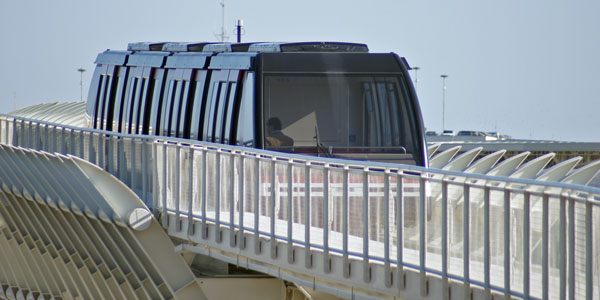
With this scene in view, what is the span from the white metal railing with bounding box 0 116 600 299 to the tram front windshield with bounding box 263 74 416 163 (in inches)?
70.9

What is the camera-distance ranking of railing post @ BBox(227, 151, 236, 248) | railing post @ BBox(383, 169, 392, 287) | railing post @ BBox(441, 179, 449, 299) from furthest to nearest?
railing post @ BBox(227, 151, 236, 248)
railing post @ BBox(383, 169, 392, 287)
railing post @ BBox(441, 179, 449, 299)

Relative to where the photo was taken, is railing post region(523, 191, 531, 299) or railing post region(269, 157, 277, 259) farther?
railing post region(269, 157, 277, 259)

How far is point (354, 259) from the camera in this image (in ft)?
45.7

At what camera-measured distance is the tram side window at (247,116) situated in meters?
19.6

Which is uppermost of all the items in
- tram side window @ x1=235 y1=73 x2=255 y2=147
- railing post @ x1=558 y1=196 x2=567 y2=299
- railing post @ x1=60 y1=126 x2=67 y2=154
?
tram side window @ x1=235 y1=73 x2=255 y2=147

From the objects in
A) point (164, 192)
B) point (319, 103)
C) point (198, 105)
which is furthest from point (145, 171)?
point (198, 105)

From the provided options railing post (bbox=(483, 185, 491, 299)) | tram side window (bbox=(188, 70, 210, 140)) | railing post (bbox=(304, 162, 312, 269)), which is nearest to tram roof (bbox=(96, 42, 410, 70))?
tram side window (bbox=(188, 70, 210, 140))

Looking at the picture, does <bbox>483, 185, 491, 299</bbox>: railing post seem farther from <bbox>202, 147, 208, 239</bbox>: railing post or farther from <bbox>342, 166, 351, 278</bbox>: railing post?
<bbox>202, 147, 208, 239</bbox>: railing post

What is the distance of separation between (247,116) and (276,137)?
551 millimetres

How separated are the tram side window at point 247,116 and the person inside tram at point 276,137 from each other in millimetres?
252

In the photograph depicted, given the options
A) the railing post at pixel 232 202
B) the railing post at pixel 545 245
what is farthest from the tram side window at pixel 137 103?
the railing post at pixel 545 245

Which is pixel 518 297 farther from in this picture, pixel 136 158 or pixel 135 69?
pixel 135 69

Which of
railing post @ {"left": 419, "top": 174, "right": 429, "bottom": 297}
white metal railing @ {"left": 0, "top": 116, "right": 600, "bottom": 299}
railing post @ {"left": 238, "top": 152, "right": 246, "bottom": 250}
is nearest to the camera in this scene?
white metal railing @ {"left": 0, "top": 116, "right": 600, "bottom": 299}

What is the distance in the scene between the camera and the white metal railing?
11.2m
